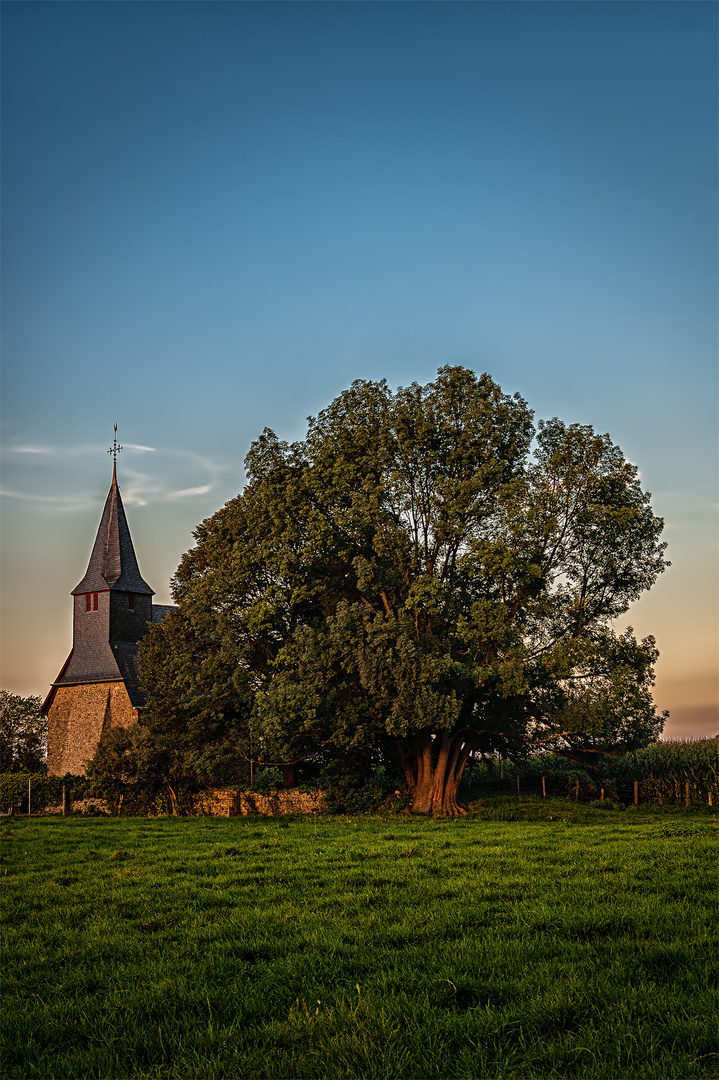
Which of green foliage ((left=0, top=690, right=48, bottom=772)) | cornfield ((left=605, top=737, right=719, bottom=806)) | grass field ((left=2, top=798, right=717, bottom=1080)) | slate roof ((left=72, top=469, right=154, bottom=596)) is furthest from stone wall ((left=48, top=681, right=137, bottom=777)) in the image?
grass field ((left=2, top=798, right=717, bottom=1080))

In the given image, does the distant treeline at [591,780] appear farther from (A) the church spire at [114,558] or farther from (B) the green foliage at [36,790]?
(A) the church spire at [114,558]

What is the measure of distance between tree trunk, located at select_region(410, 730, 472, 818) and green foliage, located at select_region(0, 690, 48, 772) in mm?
35267

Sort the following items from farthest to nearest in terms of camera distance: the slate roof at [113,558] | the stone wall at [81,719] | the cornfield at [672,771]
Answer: the slate roof at [113,558]
the stone wall at [81,719]
the cornfield at [672,771]

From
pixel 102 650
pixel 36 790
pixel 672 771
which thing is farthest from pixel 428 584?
pixel 102 650

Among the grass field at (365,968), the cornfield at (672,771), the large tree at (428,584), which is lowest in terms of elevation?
the cornfield at (672,771)

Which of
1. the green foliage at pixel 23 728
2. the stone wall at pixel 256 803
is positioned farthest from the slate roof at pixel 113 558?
the stone wall at pixel 256 803

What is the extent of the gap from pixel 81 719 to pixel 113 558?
10.2 meters

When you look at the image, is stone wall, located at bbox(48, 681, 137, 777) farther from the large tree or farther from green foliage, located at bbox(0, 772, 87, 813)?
the large tree

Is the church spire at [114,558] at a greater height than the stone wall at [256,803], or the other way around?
the church spire at [114,558]

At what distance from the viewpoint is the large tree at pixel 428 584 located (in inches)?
965

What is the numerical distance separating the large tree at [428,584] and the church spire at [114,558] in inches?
992

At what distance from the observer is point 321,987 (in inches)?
237

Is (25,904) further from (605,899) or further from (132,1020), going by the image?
(605,899)

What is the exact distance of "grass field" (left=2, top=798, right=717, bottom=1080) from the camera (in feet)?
15.9
